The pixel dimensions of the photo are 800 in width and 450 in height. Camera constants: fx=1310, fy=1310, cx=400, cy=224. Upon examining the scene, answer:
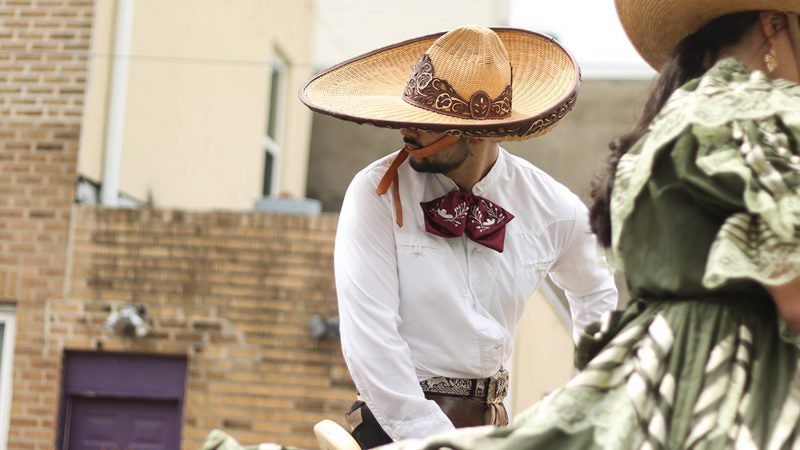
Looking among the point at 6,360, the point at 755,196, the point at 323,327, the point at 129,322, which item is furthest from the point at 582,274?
the point at 6,360

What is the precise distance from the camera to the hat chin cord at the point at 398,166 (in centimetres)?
362

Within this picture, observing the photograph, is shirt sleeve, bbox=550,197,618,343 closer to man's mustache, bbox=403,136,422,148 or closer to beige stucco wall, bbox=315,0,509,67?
man's mustache, bbox=403,136,422,148

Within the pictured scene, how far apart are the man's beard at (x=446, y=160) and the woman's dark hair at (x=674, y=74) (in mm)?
992

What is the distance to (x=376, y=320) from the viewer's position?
3500mm

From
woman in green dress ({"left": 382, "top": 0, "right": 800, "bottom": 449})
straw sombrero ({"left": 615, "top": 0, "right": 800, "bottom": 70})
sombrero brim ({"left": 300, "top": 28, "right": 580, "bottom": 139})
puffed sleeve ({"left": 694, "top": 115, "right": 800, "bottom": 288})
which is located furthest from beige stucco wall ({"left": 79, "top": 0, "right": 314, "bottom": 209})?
puffed sleeve ({"left": 694, "top": 115, "right": 800, "bottom": 288})

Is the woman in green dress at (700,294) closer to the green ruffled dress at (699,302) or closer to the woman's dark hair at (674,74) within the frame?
the green ruffled dress at (699,302)

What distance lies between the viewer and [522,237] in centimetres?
381

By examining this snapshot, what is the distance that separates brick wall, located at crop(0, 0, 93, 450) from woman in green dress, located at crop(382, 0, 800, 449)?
7.22 m

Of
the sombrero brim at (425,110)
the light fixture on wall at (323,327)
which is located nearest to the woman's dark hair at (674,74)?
the sombrero brim at (425,110)

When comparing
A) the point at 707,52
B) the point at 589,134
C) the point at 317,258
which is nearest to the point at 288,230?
the point at 317,258

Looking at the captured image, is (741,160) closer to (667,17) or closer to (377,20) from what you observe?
(667,17)

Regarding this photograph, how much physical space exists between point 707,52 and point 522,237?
1.21 metres

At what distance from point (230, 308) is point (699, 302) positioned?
7374mm

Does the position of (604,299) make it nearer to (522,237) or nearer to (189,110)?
(522,237)
